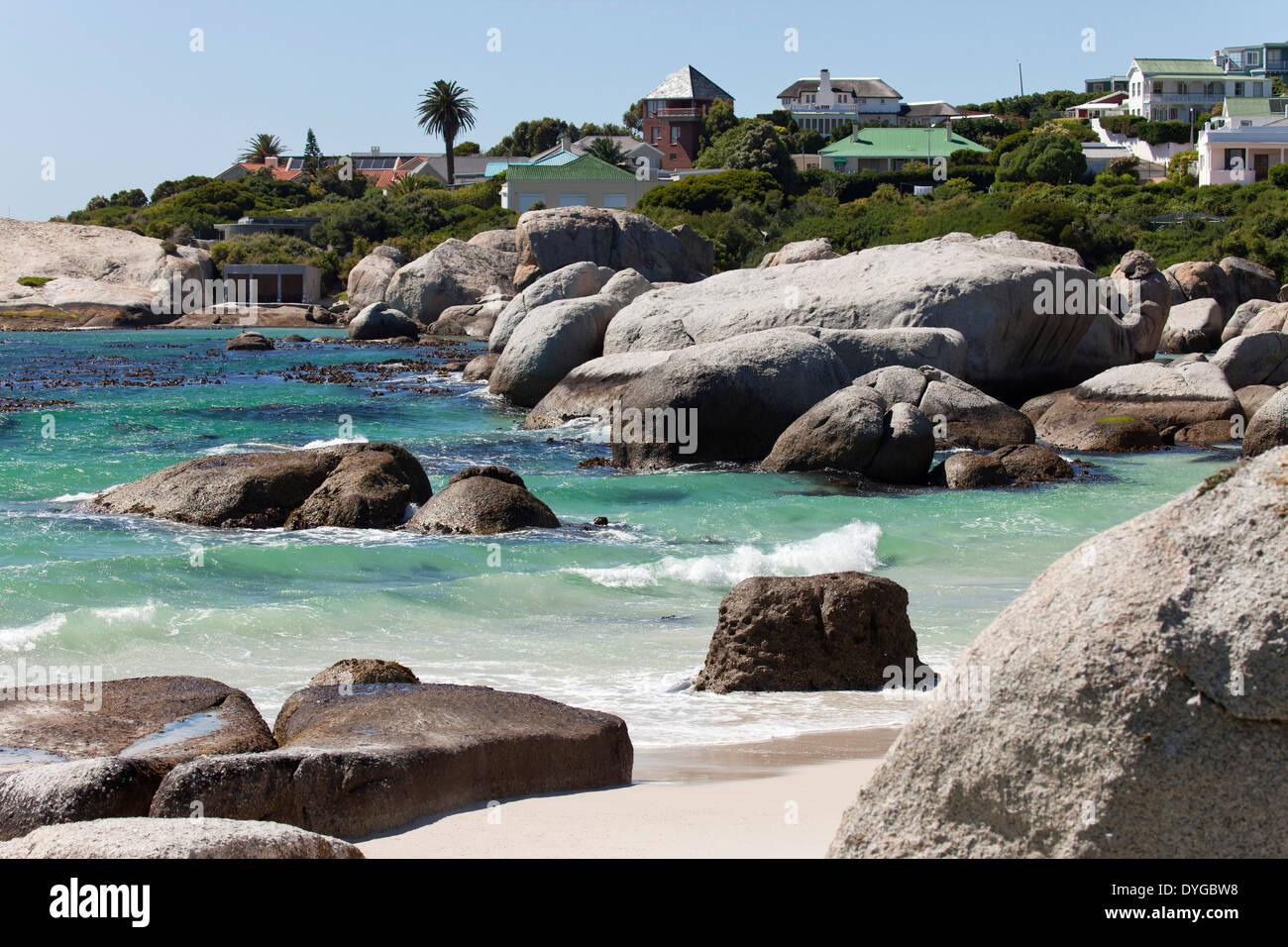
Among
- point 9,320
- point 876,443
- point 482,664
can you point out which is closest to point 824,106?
point 9,320

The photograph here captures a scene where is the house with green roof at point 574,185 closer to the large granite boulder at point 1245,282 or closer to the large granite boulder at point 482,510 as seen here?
the large granite boulder at point 1245,282

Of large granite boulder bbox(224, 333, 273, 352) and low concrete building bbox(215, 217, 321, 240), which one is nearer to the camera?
large granite boulder bbox(224, 333, 273, 352)

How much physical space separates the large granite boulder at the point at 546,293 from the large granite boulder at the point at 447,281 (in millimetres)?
16959

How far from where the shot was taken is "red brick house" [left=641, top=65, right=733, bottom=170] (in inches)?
3841

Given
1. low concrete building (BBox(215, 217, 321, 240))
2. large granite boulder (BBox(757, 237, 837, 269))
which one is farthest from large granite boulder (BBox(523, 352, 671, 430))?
low concrete building (BBox(215, 217, 321, 240))

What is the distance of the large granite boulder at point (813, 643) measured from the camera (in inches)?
317

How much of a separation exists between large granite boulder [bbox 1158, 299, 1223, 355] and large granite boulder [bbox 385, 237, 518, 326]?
24.0 metres

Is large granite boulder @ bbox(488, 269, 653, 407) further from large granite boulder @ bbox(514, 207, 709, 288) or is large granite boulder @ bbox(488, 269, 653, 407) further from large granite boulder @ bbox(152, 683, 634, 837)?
large granite boulder @ bbox(514, 207, 709, 288)

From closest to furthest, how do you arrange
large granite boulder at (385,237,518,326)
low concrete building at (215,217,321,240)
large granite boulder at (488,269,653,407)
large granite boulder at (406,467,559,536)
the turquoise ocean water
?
the turquoise ocean water → large granite boulder at (406,467,559,536) → large granite boulder at (488,269,653,407) → large granite boulder at (385,237,518,326) → low concrete building at (215,217,321,240)

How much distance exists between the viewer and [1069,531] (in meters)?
13.8

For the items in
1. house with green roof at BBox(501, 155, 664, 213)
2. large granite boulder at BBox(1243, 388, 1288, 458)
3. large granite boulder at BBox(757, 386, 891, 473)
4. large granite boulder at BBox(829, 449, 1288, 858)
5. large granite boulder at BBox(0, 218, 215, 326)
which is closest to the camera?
large granite boulder at BBox(829, 449, 1288, 858)

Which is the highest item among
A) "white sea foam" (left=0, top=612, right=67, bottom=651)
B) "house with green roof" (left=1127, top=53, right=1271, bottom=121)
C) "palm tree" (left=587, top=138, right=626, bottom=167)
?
"house with green roof" (left=1127, top=53, right=1271, bottom=121)

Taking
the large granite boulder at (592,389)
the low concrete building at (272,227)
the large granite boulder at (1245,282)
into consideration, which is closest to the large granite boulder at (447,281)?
the low concrete building at (272,227)
